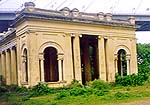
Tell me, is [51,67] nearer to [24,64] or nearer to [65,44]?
[24,64]

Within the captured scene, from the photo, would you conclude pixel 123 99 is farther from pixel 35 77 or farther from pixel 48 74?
pixel 48 74

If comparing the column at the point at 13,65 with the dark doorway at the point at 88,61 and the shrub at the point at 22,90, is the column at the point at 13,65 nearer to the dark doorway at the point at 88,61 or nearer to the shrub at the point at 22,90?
the dark doorway at the point at 88,61

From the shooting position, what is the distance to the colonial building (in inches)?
1131

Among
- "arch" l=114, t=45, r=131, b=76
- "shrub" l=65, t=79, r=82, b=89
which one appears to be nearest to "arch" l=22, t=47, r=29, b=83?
"shrub" l=65, t=79, r=82, b=89

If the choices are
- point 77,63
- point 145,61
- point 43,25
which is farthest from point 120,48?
point 145,61

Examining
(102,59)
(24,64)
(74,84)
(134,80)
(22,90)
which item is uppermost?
(102,59)

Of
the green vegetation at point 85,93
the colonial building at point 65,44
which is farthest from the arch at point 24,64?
the green vegetation at point 85,93

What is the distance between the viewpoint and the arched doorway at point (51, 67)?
3491cm

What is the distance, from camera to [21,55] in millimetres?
31484

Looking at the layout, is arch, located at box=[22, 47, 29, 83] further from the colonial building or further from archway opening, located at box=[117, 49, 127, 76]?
archway opening, located at box=[117, 49, 127, 76]

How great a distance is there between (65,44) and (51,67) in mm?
5075

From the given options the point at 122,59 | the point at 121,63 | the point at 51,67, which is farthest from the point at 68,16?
the point at 122,59

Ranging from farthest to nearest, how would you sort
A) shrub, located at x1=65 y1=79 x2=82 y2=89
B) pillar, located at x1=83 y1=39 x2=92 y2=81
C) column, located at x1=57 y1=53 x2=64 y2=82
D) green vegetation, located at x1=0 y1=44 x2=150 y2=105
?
pillar, located at x1=83 y1=39 x2=92 y2=81 → column, located at x1=57 y1=53 x2=64 y2=82 → shrub, located at x1=65 y1=79 x2=82 y2=89 → green vegetation, located at x1=0 y1=44 x2=150 y2=105

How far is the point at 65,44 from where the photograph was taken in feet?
101
